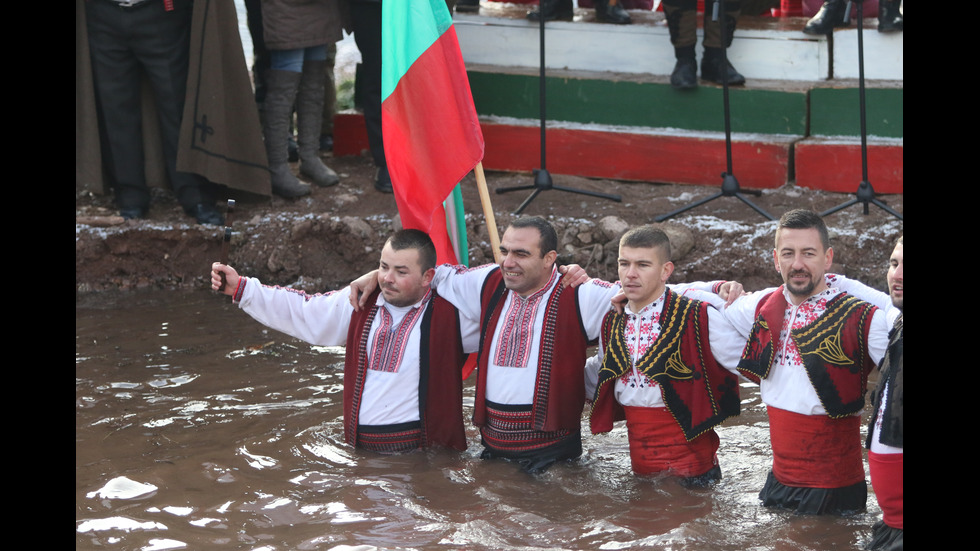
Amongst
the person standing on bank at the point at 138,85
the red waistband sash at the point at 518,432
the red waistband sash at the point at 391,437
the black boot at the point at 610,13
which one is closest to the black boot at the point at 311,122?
the person standing on bank at the point at 138,85

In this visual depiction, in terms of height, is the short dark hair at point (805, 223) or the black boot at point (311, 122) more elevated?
the black boot at point (311, 122)

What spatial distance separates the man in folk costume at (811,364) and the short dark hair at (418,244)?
1.39 meters

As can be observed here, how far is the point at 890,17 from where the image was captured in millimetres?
8078

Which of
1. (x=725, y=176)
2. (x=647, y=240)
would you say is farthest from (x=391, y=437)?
(x=725, y=176)

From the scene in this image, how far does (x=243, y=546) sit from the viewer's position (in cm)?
423

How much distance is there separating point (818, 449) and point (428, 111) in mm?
2515

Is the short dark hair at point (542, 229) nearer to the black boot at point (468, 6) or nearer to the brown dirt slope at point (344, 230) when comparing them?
the brown dirt slope at point (344, 230)

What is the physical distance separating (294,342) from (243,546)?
2948 mm

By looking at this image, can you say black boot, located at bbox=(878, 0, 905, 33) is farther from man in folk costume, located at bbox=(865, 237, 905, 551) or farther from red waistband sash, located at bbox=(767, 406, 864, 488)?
man in folk costume, located at bbox=(865, 237, 905, 551)

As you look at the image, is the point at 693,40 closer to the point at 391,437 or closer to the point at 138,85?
the point at 138,85

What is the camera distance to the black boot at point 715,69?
8.30 m

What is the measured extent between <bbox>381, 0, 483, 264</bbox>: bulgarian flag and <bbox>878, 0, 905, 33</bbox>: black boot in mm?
4018

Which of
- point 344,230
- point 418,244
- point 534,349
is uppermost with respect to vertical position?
point 418,244

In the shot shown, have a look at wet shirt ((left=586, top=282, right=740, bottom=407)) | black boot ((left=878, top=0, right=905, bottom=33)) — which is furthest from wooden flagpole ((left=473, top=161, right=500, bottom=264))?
black boot ((left=878, top=0, right=905, bottom=33))
